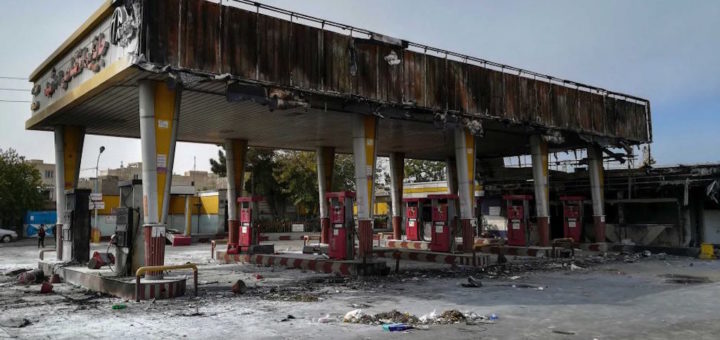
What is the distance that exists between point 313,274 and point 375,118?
628cm

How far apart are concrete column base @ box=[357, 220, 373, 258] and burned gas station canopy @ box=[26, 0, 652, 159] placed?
13.3 feet

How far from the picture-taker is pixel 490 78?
2378cm

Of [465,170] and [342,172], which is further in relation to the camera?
[342,172]

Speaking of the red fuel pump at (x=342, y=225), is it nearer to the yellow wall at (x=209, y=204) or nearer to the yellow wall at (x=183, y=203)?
the yellow wall at (x=183, y=203)

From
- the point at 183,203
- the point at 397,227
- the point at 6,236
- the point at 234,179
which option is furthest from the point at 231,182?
the point at 6,236

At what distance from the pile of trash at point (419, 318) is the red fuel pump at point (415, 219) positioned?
55.6 ft

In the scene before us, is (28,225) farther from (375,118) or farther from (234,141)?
(375,118)

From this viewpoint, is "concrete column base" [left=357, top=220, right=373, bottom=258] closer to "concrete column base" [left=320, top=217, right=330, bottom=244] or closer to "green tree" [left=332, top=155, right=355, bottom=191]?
"concrete column base" [left=320, top=217, right=330, bottom=244]

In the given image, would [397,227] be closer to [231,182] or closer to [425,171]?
[231,182]

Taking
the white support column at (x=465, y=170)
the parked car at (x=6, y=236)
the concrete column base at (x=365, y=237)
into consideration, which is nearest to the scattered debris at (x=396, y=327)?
the concrete column base at (x=365, y=237)

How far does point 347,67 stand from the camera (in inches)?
747

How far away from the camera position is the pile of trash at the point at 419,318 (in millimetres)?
9508

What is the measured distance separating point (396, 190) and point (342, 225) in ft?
46.7

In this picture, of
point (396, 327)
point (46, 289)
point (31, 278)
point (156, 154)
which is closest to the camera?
point (396, 327)
